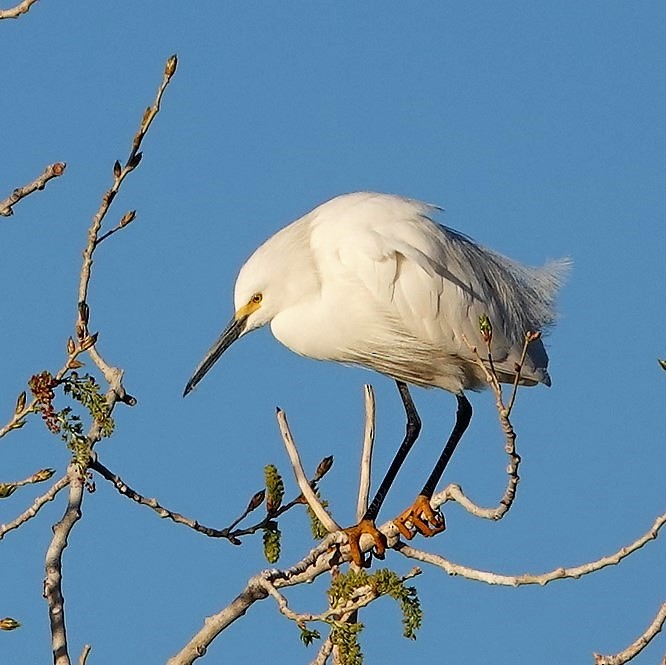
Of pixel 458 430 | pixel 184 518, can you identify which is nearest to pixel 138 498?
pixel 184 518

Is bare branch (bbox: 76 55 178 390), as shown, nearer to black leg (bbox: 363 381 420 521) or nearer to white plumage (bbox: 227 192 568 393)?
white plumage (bbox: 227 192 568 393)

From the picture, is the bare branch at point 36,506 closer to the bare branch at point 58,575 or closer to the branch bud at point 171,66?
the bare branch at point 58,575

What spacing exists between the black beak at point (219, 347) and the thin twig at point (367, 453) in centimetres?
86

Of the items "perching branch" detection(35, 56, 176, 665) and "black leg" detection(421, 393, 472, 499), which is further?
"black leg" detection(421, 393, 472, 499)

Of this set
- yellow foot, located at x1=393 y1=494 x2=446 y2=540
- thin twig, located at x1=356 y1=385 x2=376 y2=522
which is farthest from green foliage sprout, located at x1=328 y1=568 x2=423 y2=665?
yellow foot, located at x1=393 y1=494 x2=446 y2=540

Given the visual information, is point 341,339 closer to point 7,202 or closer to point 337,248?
point 337,248

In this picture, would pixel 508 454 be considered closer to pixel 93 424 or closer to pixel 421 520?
pixel 93 424

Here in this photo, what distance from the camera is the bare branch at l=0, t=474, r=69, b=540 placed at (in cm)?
398

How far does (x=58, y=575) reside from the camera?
13.7 feet

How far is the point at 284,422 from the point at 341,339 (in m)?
1.21

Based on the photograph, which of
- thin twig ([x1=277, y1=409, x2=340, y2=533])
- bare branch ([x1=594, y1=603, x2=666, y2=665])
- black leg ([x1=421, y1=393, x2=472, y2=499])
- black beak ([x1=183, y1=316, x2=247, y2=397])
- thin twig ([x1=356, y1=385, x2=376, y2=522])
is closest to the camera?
bare branch ([x1=594, y1=603, x2=666, y2=665])

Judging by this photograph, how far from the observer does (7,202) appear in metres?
3.48

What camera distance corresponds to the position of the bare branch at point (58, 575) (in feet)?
13.6

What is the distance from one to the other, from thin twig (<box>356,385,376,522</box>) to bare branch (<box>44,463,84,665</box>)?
5.56 feet
